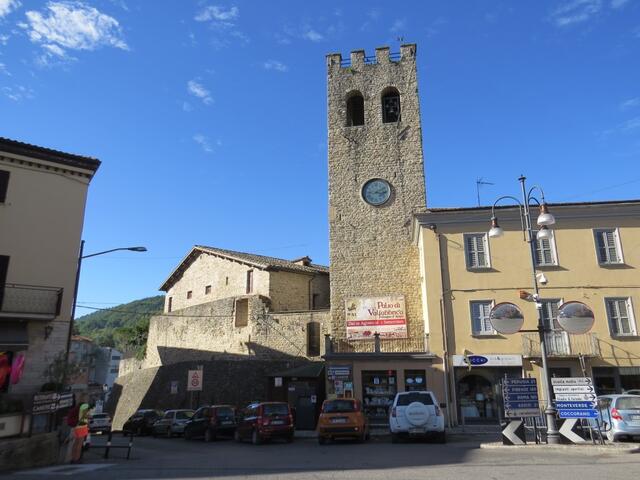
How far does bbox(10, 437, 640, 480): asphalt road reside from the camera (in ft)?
29.9

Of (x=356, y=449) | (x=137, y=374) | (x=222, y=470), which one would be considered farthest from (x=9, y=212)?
(x=137, y=374)

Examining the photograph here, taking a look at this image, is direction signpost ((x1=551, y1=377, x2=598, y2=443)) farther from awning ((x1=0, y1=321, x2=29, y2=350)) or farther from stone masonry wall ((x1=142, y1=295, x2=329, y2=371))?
stone masonry wall ((x1=142, y1=295, x2=329, y2=371))

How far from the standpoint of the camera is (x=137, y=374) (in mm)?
42281

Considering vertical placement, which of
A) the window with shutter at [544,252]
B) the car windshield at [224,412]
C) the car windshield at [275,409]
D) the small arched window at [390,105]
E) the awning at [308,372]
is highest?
the small arched window at [390,105]

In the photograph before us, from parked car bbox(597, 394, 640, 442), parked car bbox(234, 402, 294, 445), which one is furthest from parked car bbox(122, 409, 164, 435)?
parked car bbox(597, 394, 640, 442)

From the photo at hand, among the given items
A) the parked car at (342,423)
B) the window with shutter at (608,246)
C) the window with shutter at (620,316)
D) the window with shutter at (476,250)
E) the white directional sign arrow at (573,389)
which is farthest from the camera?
the window with shutter at (476,250)

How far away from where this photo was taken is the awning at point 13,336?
1611cm

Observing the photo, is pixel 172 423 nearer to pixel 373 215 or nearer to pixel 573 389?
pixel 373 215

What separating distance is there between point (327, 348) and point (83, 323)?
405 ft

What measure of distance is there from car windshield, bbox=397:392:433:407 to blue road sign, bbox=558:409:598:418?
3.76 m

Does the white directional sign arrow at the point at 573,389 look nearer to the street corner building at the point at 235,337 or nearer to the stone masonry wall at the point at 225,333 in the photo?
the street corner building at the point at 235,337

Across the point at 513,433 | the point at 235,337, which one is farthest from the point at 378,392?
the point at 235,337

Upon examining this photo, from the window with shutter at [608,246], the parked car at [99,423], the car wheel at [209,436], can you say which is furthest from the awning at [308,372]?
the window with shutter at [608,246]

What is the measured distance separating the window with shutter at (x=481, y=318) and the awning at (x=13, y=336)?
56.0 ft
